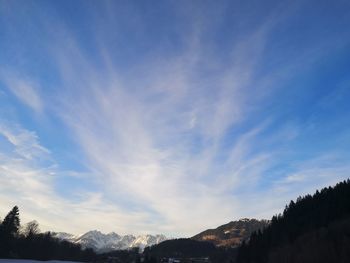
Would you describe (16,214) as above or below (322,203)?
below

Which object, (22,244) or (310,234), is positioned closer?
(310,234)

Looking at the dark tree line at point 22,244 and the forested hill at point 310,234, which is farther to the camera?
the dark tree line at point 22,244

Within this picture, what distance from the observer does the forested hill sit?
77562 millimetres

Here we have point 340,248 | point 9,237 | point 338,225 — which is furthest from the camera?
point 9,237

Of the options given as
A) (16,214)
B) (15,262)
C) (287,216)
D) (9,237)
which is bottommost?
(15,262)

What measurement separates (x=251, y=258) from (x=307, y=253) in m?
49.1

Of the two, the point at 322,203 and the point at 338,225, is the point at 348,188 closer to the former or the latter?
the point at 322,203

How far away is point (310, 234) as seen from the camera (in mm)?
102562

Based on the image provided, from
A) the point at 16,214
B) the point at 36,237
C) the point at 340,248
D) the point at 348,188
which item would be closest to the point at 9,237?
the point at 16,214

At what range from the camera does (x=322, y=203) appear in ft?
456

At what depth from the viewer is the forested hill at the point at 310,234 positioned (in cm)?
7756

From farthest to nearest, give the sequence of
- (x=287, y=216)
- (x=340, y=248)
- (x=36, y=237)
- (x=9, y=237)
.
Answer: (x=287, y=216) < (x=36, y=237) < (x=9, y=237) < (x=340, y=248)

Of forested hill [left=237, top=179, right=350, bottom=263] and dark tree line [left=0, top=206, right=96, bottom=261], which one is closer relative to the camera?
forested hill [left=237, top=179, right=350, bottom=263]

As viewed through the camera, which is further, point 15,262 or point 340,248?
point 15,262
